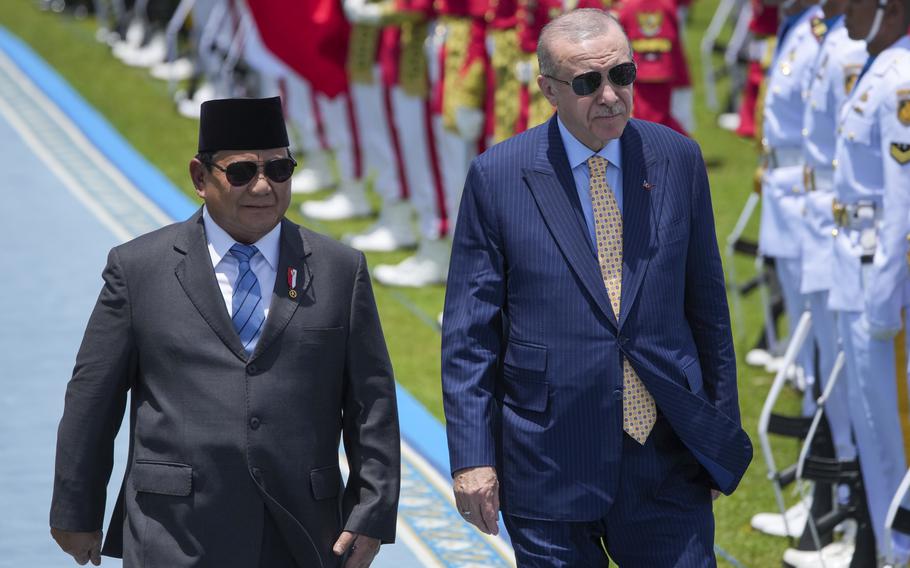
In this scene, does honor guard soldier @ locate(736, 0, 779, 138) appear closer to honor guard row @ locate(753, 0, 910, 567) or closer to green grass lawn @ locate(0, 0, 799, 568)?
green grass lawn @ locate(0, 0, 799, 568)

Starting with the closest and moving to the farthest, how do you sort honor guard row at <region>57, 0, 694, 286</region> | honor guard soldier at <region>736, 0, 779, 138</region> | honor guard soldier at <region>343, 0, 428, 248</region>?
1. honor guard row at <region>57, 0, 694, 286</region>
2. honor guard soldier at <region>736, 0, 779, 138</region>
3. honor guard soldier at <region>343, 0, 428, 248</region>

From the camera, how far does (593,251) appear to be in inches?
166

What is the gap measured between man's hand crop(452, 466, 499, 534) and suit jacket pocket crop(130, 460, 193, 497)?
620 millimetres

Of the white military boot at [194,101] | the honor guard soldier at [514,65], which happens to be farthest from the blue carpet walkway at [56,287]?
the honor guard soldier at [514,65]

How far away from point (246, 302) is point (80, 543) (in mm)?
676

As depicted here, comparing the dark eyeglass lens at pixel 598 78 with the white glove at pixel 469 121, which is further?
the white glove at pixel 469 121

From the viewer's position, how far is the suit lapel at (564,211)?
13.7 ft

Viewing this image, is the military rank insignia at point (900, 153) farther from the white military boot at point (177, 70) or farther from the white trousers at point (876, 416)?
the white military boot at point (177, 70)

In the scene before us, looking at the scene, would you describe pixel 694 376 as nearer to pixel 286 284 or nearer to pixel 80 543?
pixel 286 284

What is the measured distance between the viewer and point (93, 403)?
405 centimetres

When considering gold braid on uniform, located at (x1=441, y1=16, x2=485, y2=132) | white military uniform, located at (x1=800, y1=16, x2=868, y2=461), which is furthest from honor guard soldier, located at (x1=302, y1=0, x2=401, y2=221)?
white military uniform, located at (x1=800, y1=16, x2=868, y2=461)

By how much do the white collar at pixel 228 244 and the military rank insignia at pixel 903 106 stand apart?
2153 millimetres

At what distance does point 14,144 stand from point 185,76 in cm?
306

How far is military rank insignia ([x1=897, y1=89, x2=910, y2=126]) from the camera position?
17.6ft
